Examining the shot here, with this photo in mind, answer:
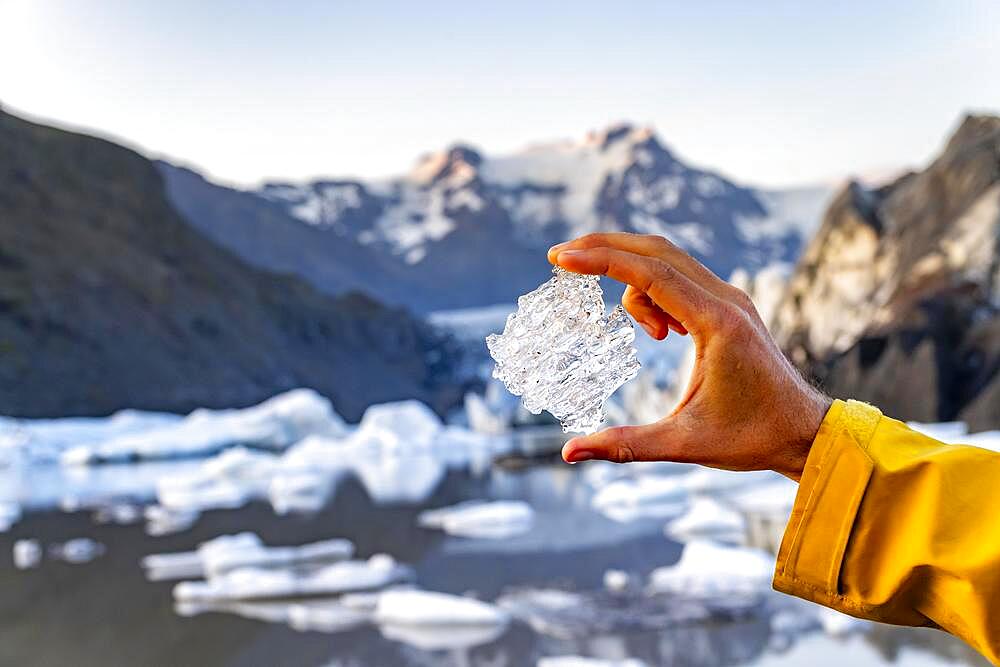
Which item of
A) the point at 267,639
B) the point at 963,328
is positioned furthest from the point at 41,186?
the point at 267,639

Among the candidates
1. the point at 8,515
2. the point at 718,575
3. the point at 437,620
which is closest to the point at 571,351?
the point at 437,620

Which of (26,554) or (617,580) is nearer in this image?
(617,580)

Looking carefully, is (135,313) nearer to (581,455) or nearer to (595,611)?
(595,611)

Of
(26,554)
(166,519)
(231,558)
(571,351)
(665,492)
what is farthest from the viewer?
(665,492)

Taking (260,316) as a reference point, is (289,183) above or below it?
above

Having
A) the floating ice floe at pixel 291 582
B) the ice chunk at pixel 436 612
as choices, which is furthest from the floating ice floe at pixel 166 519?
the ice chunk at pixel 436 612

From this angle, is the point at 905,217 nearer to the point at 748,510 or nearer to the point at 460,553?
the point at 748,510

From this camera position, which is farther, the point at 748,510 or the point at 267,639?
the point at 748,510
